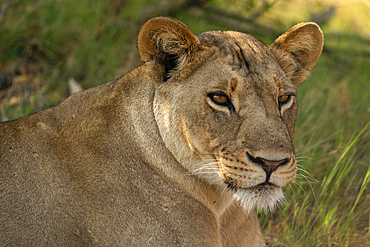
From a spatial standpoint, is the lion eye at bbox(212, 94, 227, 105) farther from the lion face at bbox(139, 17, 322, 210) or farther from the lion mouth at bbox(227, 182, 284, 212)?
the lion mouth at bbox(227, 182, 284, 212)

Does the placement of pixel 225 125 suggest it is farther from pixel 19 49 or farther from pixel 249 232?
pixel 19 49

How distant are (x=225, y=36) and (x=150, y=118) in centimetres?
62

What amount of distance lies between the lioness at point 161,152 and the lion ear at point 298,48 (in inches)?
3.6

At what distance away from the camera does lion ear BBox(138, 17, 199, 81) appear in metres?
2.48

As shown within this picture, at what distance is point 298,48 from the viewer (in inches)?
113

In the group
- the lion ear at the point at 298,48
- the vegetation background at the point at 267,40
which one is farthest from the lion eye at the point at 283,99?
the vegetation background at the point at 267,40

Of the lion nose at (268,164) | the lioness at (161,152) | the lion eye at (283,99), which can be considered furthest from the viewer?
the lion eye at (283,99)

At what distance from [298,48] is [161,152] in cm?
104

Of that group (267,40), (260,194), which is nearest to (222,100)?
(260,194)

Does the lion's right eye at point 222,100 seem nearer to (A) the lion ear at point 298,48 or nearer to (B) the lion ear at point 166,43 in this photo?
(B) the lion ear at point 166,43

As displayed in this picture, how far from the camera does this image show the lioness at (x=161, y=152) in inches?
93.9

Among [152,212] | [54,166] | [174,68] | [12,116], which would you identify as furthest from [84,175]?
[12,116]

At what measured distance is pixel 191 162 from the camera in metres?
2.49

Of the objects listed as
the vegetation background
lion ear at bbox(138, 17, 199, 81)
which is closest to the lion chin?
lion ear at bbox(138, 17, 199, 81)
